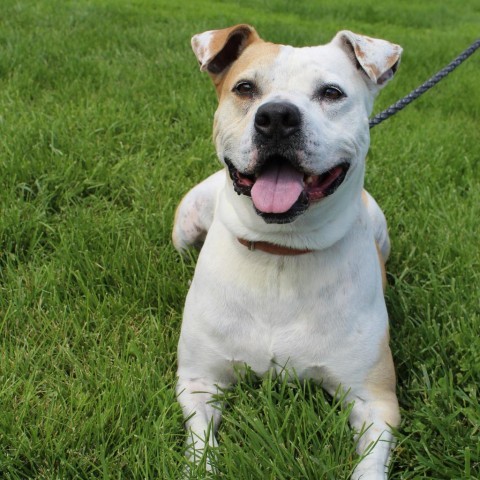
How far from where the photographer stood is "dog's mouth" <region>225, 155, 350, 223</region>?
2.08 metres

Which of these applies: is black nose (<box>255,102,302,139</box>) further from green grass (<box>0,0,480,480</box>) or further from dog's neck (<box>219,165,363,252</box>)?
green grass (<box>0,0,480,480</box>)

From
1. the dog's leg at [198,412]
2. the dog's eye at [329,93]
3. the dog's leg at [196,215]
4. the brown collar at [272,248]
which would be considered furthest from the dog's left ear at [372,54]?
the dog's leg at [198,412]

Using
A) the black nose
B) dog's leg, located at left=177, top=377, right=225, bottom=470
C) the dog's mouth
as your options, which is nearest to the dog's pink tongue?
the dog's mouth

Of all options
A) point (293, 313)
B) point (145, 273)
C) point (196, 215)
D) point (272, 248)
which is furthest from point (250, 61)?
point (145, 273)

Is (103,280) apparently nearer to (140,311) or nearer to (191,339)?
(140,311)

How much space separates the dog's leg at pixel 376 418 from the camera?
215 cm

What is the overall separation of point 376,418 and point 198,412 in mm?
627

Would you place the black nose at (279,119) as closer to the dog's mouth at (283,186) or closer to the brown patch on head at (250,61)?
the dog's mouth at (283,186)

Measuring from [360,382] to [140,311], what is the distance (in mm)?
1048

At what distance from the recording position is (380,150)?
4527mm

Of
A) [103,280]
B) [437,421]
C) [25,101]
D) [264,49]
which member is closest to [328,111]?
[264,49]

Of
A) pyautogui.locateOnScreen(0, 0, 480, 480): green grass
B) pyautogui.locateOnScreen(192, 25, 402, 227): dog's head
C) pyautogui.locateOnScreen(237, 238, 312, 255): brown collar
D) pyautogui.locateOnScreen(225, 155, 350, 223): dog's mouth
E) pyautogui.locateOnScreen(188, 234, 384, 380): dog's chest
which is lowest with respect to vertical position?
pyautogui.locateOnScreen(0, 0, 480, 480): green grass

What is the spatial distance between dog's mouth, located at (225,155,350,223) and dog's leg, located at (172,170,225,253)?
3.30 ft

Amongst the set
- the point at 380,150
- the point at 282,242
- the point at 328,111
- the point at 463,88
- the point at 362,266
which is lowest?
the point at 463,88
